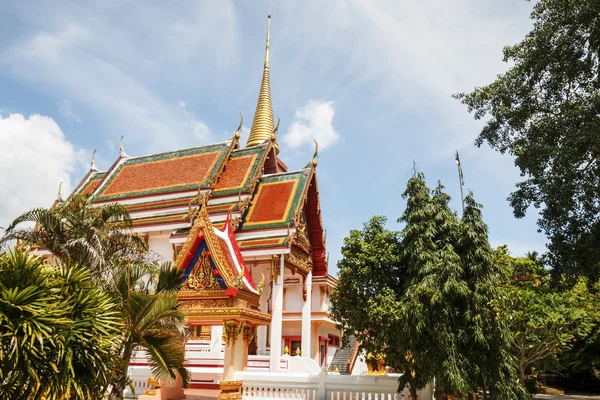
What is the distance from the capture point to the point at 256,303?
37.7 feet

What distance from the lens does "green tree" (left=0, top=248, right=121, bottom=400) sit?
4902mm

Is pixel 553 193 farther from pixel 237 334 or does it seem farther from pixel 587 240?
pixel 237 334

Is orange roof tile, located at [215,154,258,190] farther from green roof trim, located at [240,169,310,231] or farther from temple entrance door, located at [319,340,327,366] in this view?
temple entrance door, located at [319,340,327,366]

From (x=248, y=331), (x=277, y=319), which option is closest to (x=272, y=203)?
(x=277, y=319)

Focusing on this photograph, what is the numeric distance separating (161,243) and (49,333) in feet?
56.2

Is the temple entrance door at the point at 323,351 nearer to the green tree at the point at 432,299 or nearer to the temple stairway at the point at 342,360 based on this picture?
the temple stairway at the point at 342,360

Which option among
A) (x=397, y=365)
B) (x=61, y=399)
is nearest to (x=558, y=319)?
(x=397, y=365)

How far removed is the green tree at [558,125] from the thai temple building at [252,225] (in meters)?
7.65

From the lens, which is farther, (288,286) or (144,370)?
(288,286)

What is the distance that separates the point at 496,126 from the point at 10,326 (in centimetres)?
1178

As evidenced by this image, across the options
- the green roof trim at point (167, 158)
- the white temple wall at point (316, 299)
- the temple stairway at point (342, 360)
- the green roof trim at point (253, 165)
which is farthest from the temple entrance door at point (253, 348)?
the green roof trim at point (167, 158)

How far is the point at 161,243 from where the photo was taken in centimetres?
2181

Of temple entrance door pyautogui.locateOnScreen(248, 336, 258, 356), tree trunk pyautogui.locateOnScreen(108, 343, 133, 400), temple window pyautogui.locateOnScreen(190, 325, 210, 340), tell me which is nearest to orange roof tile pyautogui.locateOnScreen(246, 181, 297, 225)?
temple window pyautogui.locateOnScreen(190, 325, 210, 340)

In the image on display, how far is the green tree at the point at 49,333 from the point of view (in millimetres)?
4902
